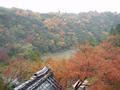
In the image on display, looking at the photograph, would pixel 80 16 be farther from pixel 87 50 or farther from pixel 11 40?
pixel 87 50

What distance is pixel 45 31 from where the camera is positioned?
84.7 meters

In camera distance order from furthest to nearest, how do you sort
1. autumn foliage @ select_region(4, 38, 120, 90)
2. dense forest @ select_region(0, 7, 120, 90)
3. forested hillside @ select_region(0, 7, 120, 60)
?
forested hillside @ select_region(0, 7, 120, 60), dense forest @ select_region(0, 7, 120, 90), autumn foliage @ select_region(4, 38, 120, 90)

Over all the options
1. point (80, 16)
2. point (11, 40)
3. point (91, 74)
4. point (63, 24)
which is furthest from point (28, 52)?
point (80, 16)

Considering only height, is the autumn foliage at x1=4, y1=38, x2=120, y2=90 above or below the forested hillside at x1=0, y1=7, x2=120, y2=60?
above

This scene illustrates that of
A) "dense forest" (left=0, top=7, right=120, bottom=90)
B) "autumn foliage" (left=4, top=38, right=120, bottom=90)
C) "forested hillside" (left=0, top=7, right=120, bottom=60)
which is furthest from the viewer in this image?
"forested hillside" (left=0, top=7, right=120, bottom=60)

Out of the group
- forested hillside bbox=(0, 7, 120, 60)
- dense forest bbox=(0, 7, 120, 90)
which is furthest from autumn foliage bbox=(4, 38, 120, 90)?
forested hillside bbox=(0, 7, 120, 60)

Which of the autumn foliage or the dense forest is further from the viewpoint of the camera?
the dense forest

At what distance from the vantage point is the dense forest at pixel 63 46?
28750 mm

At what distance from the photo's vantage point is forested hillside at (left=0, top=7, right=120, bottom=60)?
223ft

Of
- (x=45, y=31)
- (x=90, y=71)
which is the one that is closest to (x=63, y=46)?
(x=45, y=31)

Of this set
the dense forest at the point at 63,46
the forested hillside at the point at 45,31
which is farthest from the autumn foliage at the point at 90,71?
the forested hillside at the point at 45,31

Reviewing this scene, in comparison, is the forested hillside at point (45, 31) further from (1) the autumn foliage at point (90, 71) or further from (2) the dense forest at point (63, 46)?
(1) the autumn foliage at point (90, 71)

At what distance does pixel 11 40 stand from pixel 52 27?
2092cm

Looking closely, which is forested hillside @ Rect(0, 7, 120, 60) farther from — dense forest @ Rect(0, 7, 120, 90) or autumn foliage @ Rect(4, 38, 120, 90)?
autumn foliage @ Rect(4, 38, 120, 90)
